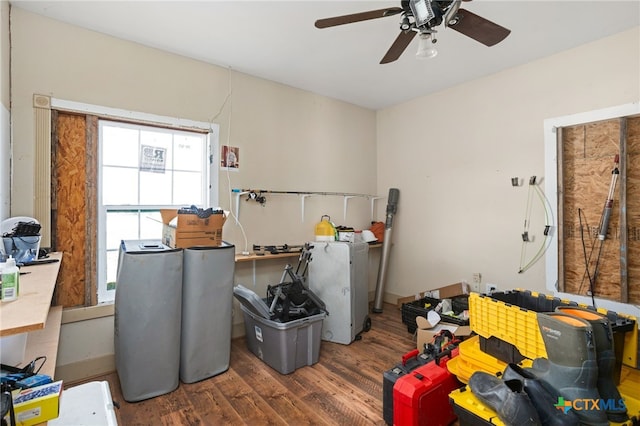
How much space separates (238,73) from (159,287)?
89.3 inches

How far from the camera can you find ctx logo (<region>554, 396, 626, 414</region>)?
1.34m

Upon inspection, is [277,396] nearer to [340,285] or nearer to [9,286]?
[340,285]

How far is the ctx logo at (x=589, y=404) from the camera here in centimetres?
134

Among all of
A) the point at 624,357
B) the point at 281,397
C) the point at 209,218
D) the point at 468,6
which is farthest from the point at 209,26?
the point at 624,357

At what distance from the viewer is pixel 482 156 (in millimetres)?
3500

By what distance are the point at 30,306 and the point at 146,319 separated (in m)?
1.14

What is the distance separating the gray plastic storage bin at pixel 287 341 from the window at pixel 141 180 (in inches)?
47.9

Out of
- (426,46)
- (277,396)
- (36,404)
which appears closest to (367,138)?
(426,46)

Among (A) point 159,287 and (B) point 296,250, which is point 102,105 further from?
(B) point 296,250

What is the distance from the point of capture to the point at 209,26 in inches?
97.9

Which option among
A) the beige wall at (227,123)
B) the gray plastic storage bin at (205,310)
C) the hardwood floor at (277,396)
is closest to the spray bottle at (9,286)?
the gray plastic storage bin at (205,310)

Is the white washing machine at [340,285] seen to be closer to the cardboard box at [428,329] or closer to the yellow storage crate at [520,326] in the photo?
the cardboard box at [428,329]

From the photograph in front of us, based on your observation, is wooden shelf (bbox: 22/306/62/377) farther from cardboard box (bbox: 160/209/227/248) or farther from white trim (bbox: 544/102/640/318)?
white trim (bbox: 544/102/640/318)

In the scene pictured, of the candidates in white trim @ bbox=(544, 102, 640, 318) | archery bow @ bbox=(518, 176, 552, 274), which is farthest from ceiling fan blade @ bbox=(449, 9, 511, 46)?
archery bow @ bbox=(518, 176, 552, 274)
